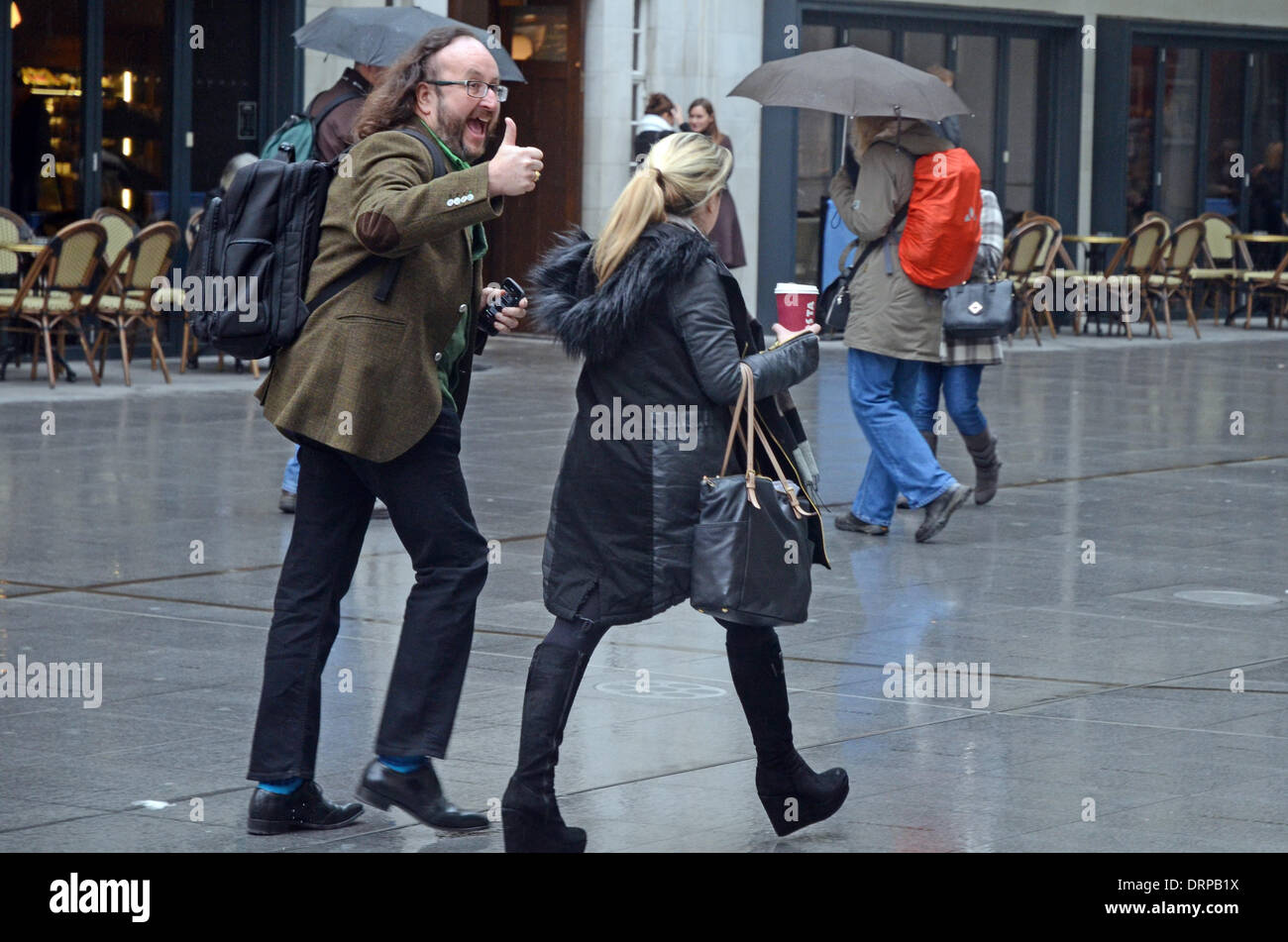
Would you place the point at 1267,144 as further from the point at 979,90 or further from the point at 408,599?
the point at 408,599

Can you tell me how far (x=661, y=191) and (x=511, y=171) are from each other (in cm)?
41

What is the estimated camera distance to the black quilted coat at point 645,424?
4934mm

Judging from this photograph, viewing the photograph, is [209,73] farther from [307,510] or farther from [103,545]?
[307,510]

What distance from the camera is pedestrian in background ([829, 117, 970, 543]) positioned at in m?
9.52

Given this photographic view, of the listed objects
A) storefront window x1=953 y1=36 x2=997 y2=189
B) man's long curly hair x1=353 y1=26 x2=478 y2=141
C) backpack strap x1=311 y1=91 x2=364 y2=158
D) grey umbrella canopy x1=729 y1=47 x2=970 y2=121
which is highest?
storefront window x1=953 y1=36 x2=997 y2=189

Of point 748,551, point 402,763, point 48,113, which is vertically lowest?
point 402,763

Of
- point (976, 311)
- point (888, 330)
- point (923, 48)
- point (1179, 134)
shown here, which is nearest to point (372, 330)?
point (888, 330)

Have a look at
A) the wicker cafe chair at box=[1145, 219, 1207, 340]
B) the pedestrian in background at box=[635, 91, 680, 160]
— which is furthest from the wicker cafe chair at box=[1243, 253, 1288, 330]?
the pedestrian in background at box=[635, 91, 680, 160]

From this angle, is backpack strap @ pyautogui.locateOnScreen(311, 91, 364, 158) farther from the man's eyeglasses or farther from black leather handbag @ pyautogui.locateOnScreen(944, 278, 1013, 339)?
the man's eyeglasses

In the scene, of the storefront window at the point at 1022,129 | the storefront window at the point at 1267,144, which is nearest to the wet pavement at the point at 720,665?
the storefront window at the point at 1022,129

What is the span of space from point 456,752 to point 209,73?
12935mm

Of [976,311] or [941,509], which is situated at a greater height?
[976,311]

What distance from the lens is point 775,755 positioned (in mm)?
5055

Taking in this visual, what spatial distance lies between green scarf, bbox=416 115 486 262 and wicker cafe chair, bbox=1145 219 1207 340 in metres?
18.0
